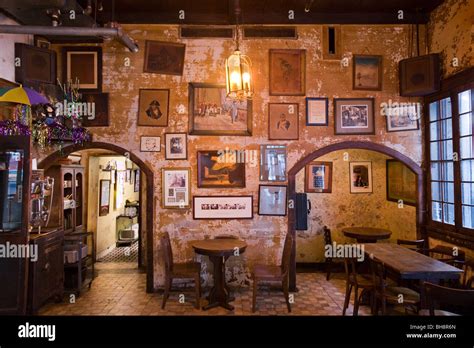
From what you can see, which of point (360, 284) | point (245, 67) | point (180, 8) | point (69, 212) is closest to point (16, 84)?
point (69, 212)

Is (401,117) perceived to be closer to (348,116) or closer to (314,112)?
(348,116)

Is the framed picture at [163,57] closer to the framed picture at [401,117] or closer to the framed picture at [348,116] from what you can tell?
the framed picture at [348,116]

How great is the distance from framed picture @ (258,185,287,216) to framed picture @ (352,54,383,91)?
7.98ft

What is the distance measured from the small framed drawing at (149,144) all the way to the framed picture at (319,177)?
12.0 feet

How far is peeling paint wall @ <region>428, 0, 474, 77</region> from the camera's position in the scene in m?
4.77

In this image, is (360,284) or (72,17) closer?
(360,284)

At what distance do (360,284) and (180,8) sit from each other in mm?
5495

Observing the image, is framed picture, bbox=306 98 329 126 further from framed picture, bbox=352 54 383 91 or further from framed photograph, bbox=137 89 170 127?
framed photograph, bbox=137 89 170 127

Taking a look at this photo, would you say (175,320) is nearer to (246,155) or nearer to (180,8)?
(246,155)

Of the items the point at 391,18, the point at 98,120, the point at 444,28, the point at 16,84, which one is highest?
the point at 391,18

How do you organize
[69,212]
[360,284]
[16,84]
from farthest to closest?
1. [69,212]
2. [16,84]
3. [360,284]

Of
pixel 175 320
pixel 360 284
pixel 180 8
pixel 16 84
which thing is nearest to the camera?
pixel 175 320

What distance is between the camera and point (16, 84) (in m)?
5.11

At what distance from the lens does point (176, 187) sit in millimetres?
5797
